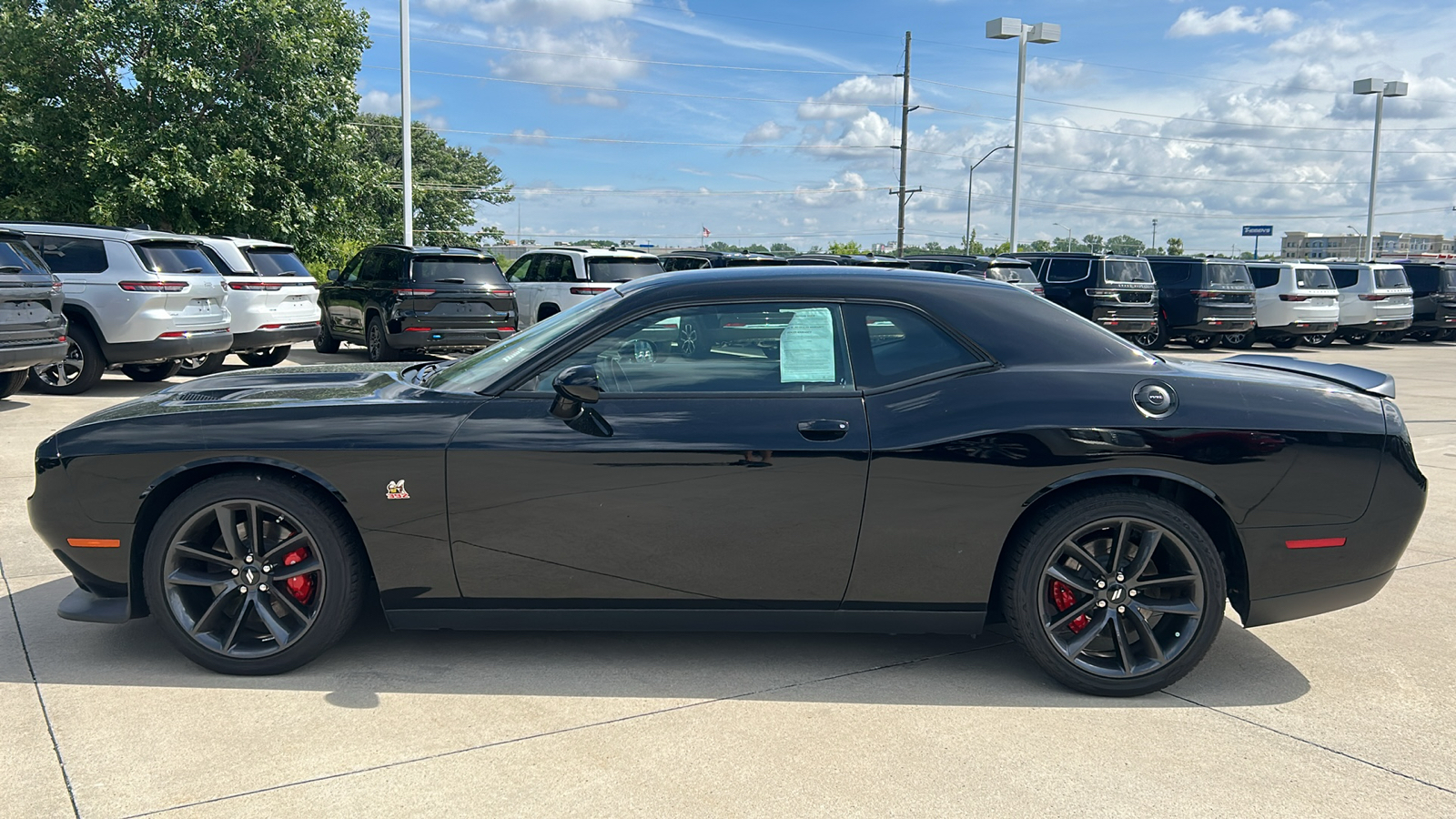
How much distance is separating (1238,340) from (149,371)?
68.1ft

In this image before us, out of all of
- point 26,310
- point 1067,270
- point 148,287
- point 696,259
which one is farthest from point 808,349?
point 1067,270

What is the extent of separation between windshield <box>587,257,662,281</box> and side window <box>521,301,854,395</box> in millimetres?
12715

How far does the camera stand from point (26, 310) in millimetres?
9359

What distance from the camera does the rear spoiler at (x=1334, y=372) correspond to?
13.3 ft

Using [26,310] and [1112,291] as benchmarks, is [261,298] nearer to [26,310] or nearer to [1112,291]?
[26,310]

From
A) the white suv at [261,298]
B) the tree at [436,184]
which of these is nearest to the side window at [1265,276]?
the white suv at [261,298]

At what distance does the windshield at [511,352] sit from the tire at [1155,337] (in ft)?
60.9

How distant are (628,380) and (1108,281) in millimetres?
18272

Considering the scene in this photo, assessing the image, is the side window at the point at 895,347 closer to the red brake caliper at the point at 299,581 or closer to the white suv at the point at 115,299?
the red brake caliper at the point at 299,581

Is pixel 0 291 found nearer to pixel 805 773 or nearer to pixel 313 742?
pixel 313 742

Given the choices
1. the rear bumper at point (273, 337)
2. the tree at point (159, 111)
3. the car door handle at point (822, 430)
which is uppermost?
the tree at point (159, 111)

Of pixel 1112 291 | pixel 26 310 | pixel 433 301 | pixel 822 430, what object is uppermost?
pixel 1112 291

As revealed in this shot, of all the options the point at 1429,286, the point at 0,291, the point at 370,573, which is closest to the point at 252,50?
the point at 0,291

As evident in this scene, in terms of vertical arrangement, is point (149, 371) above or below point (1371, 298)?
below
